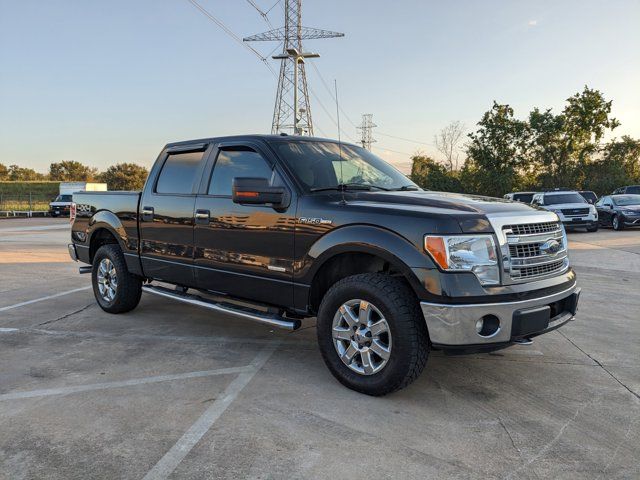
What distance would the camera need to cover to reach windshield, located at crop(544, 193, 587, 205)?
18.7 metres

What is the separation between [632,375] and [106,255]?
546cm

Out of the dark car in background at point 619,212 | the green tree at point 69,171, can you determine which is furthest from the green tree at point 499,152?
the green tree at point 69,171

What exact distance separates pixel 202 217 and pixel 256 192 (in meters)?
1.08

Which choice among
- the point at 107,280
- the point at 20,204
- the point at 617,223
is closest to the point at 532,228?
the point at 107,280

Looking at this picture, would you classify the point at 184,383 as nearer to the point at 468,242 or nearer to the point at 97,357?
the point at 97,357

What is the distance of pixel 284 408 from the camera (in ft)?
11.0

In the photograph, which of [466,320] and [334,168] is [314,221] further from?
[466,320]

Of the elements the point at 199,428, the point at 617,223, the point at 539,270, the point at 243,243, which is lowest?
the point at 199,428

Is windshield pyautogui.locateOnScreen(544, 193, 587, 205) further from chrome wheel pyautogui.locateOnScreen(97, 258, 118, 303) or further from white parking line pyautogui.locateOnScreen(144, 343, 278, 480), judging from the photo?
white parking line pyautogui.locateOnScreen(144, 343, 278, 480)

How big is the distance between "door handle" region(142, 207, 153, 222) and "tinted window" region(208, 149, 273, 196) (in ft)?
3.10

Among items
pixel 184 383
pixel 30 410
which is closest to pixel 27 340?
pixel 30 410

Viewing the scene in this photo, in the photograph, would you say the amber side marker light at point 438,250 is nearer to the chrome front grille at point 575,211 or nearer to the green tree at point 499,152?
the chrome front grille at point 575,211

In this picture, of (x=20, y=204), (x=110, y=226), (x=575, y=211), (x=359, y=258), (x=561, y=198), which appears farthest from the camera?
(x=20, y=204)

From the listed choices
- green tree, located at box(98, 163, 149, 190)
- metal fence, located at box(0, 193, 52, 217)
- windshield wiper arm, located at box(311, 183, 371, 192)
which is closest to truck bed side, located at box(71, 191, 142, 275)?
windshield wiper arm, located at box(311, 183, 371, 192)
